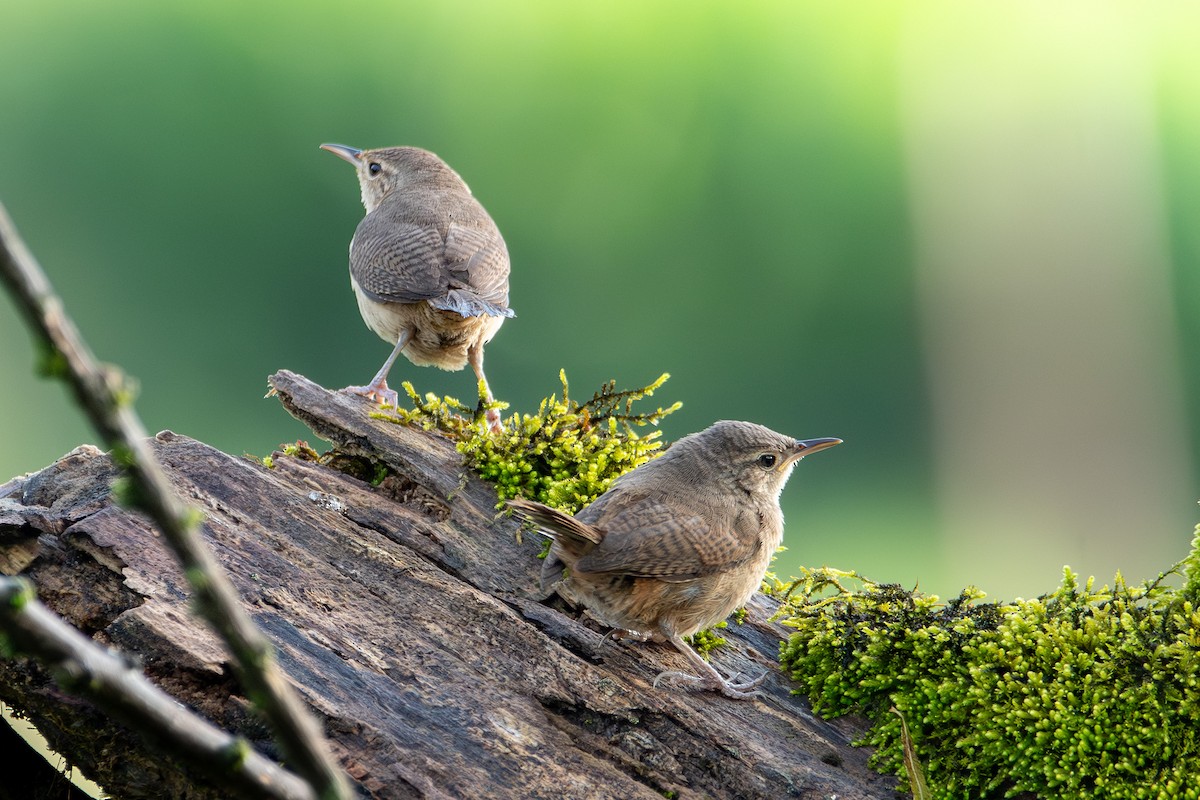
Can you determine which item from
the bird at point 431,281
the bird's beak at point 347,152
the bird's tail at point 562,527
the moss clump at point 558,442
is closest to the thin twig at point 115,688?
the bird's tail at point 562,527

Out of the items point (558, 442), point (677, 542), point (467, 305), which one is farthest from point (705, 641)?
point (467, 305)

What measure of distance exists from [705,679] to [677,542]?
1.77ft

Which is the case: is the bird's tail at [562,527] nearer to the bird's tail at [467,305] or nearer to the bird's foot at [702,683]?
the bird's foot at [702,683]

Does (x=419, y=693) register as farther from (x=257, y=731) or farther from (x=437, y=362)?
(x=437, y=362)

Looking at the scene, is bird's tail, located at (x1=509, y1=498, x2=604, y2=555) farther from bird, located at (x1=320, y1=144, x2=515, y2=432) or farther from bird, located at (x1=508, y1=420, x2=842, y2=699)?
bird, located at (x1=320, y1=144, x2=515, y2=432)

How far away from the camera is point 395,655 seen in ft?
12.6

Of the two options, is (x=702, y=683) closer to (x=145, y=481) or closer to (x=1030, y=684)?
(x=1030, y=684)

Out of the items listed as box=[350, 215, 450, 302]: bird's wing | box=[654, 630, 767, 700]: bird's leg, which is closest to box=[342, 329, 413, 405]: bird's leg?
box=[350, 215, 450, 302]: bird's wing

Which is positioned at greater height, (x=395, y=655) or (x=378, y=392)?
(x=378, y=392)

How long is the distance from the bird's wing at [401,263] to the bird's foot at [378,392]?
20.4 inches

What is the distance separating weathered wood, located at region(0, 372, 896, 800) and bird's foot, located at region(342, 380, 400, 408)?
53.7 inches

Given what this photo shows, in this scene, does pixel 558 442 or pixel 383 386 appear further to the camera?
pixel 383 386

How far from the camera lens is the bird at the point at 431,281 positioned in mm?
6266

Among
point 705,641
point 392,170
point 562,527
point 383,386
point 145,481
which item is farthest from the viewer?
point 392,170
